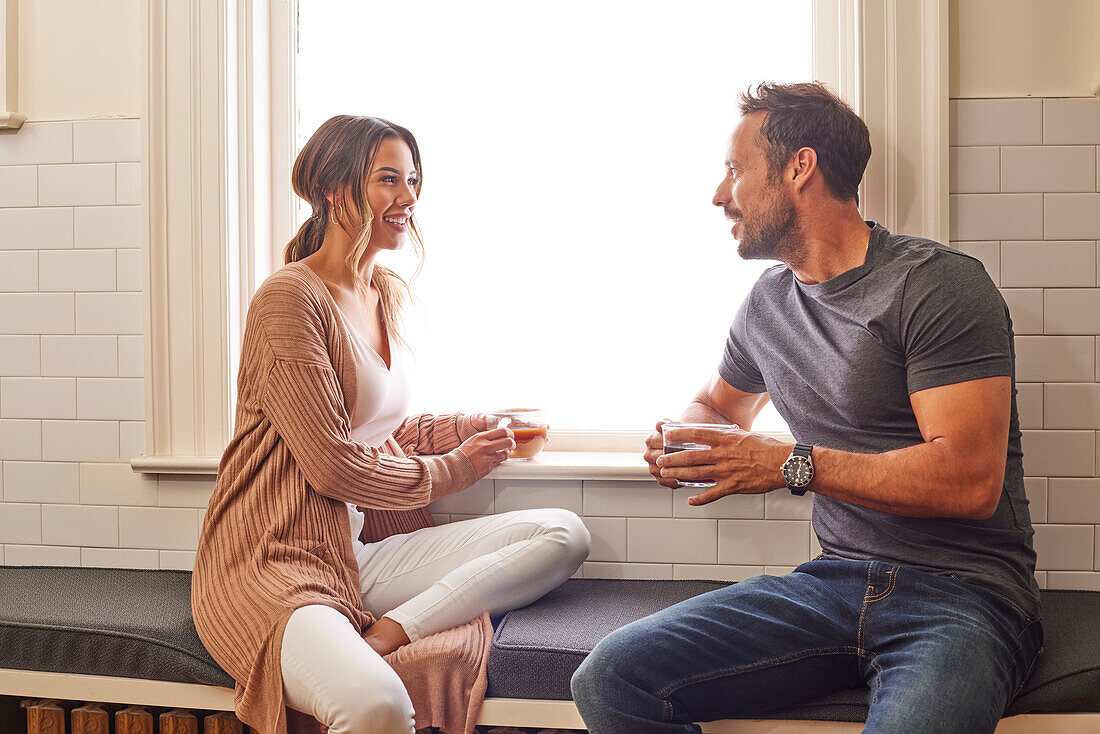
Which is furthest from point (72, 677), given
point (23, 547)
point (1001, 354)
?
point (1001, 354)

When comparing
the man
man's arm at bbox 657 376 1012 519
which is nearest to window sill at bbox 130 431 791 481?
the man

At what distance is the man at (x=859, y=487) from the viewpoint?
4.52 feet

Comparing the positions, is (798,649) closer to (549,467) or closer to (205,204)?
(549,467)

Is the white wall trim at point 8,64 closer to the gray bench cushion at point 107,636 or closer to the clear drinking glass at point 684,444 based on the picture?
the gray bench cushion at point 107,636

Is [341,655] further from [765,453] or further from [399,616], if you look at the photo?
[765,453]

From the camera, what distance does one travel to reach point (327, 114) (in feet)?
7.45

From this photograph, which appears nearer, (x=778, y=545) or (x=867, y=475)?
(x=867, y=475)

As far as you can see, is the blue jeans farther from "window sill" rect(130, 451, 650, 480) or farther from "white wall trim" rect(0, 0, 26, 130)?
"white wall trim" rect(0, 0, 26, 130)

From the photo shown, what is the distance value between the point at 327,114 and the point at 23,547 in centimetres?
142

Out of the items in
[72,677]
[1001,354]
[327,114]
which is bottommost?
[72,677]

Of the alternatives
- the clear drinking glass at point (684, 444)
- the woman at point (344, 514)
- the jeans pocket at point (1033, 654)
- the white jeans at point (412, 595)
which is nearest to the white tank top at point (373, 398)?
the woman at point (344, 514)

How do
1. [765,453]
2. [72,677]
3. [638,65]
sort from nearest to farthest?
1. [765,453]
2. [72,677]
3. [638,65]

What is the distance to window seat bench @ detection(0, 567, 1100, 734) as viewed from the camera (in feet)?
4.81

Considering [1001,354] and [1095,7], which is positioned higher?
[1095,7]
